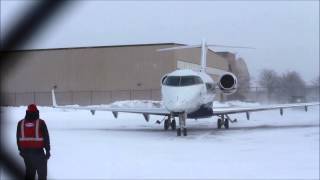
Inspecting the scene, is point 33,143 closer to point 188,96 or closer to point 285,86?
point 188,96

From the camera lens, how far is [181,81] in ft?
61.2

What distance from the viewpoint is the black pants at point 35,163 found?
24.1 ft

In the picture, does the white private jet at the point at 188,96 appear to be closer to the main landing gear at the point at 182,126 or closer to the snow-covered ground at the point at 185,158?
the main landing gear at the point at 182,126

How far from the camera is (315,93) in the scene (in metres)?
52.3

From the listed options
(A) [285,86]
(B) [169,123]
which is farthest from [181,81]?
(A) [285,86]

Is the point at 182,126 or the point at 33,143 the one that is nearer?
the point at 33,143

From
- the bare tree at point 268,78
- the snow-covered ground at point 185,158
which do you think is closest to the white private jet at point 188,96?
the snow-covered ground at point 185,158

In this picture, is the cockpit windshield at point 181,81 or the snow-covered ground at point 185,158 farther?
the cockpit windshield at point 181,81

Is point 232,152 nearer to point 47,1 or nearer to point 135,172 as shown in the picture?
point 135,172

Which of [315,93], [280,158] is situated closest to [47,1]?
[280,158]

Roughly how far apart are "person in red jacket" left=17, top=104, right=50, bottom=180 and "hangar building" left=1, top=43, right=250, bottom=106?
36995 millimetres

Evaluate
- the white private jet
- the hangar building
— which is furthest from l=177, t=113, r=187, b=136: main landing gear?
the hangar building

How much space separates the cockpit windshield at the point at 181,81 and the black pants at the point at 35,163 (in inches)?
447

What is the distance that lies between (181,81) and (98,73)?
2712 cm
